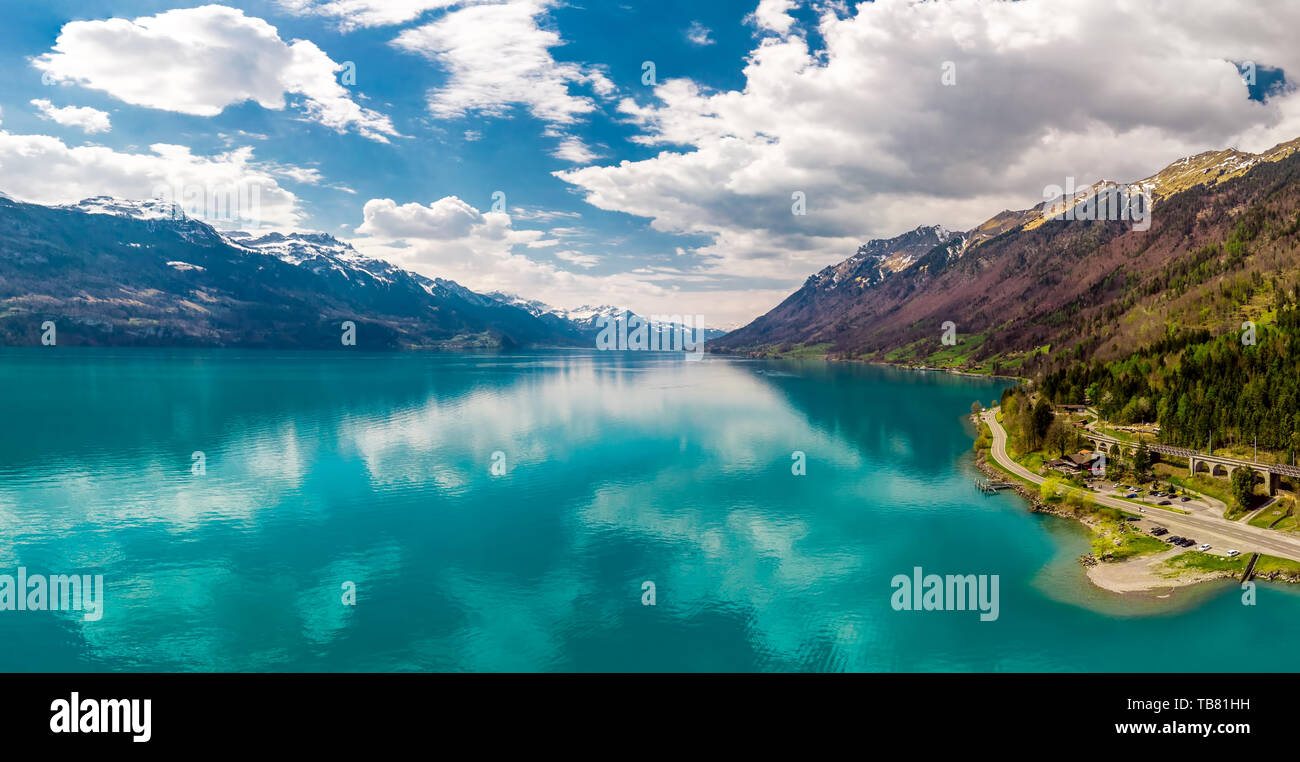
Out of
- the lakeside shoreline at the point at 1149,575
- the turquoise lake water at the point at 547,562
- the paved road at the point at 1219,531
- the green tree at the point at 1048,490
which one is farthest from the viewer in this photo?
the green tree at the point at 1048,490

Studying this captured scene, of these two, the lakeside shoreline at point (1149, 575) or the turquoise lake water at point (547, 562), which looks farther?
the lakeside shoreline at point (1149, 575)

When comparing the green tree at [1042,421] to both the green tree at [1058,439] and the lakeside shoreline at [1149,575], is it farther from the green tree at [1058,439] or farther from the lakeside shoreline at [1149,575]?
the lakeside shoreline at [1149,575]

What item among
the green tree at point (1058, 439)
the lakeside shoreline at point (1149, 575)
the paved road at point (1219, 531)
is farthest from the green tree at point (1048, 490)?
the lakeside shoreline at point (1149, 575)

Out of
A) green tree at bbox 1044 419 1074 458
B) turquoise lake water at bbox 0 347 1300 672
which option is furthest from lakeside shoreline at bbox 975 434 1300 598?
green tree at bbox 1044 419 1074 458

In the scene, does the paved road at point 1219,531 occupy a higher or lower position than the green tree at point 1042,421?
lower

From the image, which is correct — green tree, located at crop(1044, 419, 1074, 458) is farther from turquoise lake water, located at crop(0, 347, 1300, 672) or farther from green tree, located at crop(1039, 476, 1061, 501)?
green tree, located at crop(1039, 476, 1061, 501)
